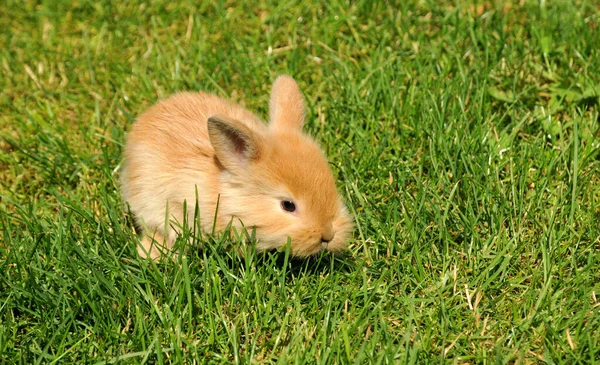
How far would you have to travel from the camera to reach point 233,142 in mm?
3713

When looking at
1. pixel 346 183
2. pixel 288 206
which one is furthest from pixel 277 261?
pixel 346 183

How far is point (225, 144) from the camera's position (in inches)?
146

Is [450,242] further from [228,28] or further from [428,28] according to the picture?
[228,28]

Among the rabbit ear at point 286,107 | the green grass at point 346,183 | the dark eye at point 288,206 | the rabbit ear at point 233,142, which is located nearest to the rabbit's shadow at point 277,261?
the green grass at point 346,183

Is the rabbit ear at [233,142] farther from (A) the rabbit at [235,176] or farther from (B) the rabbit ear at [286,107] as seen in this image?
(B) the rabbit ear at [286,107]

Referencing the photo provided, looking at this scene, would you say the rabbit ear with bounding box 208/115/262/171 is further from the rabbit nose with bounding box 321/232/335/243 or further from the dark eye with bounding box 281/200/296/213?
the rabbit nose with bounding box 321/232/335/243

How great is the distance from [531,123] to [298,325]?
7.02ft

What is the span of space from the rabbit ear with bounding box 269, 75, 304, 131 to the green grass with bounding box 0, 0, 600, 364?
464mm

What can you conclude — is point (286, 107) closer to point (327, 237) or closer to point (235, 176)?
point (235, 176)

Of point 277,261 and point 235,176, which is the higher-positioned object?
point 235,176

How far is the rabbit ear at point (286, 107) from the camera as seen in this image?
13.4ft

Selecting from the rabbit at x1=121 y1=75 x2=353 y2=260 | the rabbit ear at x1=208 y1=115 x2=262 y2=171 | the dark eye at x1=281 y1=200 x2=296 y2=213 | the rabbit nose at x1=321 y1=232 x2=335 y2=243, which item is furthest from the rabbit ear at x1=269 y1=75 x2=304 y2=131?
the rabbit nose at x1=321 y1=232 x2=335 y2=243

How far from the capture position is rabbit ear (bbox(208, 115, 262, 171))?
142 inches

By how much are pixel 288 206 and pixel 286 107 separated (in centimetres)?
68
